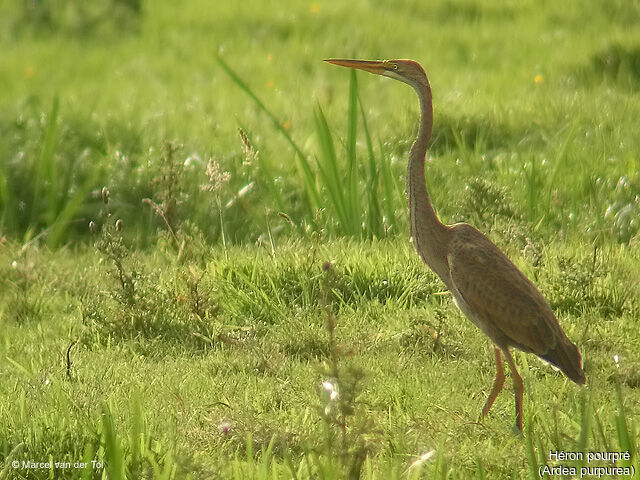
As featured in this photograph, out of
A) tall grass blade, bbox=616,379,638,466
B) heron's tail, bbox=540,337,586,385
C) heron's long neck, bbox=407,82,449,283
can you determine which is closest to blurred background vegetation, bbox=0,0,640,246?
heron's long neck, bbox=407,82,449,283

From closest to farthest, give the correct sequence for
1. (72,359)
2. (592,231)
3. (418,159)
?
(418,159) < (72,359) < (592,231)

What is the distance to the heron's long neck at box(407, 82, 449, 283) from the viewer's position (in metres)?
3.98

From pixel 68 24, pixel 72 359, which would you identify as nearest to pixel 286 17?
pixel 68 24

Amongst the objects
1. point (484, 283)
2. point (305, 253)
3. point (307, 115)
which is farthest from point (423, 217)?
point (307, 115)

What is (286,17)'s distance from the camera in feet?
34.1

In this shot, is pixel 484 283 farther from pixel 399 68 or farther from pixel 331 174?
pixel 331 174

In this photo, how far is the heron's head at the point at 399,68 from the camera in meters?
4.05

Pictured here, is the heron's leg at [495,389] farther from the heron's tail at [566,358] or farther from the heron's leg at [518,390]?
the heron's tail at [566,358]

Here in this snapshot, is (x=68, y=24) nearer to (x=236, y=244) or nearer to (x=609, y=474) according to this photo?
(x=236, y=244)

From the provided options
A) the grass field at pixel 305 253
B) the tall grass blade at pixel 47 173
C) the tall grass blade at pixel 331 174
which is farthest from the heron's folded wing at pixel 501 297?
the tall grass blade at pixel 47 173

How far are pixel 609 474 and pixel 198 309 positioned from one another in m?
2.37

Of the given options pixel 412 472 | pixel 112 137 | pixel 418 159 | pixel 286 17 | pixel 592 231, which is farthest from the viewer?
pixel 286 17

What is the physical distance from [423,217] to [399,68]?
64 cm

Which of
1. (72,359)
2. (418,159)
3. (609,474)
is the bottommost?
(72,359)
